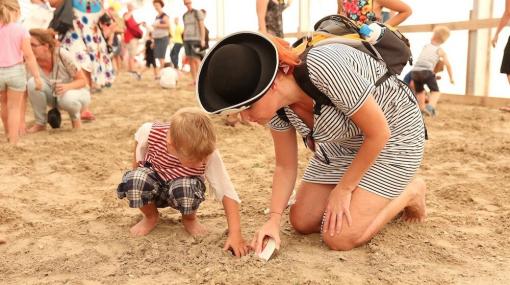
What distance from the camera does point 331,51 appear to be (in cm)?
190

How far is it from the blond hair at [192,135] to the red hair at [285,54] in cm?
43

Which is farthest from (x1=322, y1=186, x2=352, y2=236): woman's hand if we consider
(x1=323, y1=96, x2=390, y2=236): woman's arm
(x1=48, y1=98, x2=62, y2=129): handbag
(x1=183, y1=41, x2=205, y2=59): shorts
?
(x1=183, y1=41, x2=205, y2=59): shorts

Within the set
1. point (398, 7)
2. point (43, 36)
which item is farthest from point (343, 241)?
point (43, 36)

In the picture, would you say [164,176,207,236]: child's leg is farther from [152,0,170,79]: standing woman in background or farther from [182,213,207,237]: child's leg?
[152,0,170,79]: standing woman in background

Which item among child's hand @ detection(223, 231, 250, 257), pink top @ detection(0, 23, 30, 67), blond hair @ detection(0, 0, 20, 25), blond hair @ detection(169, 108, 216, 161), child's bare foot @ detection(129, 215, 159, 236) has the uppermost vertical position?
blond hair @ detection(0, 0, 20, 25)

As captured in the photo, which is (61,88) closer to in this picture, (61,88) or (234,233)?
(61,88)

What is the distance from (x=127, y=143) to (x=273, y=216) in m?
2.56

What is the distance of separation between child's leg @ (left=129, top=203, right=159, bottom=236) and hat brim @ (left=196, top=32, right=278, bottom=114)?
2.42 ft

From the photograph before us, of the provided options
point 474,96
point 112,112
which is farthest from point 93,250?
point 474,96

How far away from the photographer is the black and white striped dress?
6.00 feet

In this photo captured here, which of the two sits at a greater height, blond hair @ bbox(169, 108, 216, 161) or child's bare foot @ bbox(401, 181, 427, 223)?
blond hair @ bbox(169, 108, 216, 161)

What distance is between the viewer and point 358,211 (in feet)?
7.11

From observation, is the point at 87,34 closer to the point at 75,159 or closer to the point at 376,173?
the point at 75,159

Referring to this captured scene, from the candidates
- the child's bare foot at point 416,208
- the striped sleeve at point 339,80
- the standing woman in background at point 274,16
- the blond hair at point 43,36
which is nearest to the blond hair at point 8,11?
the blond hair at point 43,36
